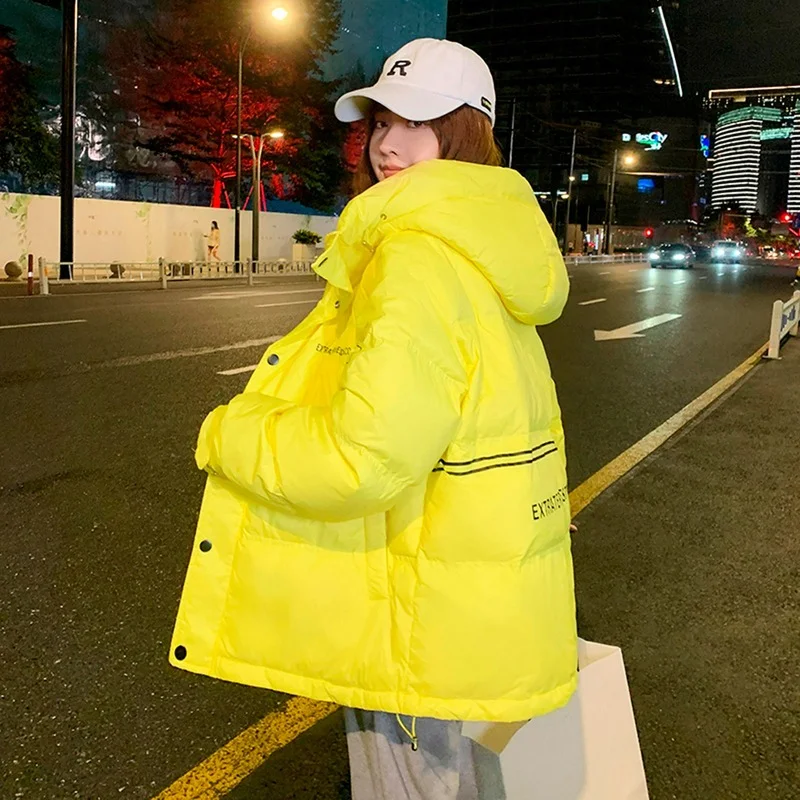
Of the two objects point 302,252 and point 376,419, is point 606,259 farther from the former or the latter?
point 376,419

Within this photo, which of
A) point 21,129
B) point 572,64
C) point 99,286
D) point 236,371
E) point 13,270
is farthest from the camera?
point 572,64

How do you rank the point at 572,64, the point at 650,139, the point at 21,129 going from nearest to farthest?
the point at 21,129, the point at 650,139, the point at 572,64

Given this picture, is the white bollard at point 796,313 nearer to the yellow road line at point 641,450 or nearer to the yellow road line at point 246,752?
the yellow road line at point 641,450

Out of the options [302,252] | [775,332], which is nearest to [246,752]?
[775,332]

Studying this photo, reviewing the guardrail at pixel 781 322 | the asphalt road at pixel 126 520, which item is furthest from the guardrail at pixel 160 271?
the guardrail at pixel 781 322

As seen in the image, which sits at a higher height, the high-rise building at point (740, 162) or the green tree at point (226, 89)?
the high-rise building at point (740, 162)

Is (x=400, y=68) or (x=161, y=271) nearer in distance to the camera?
(x=400, y=68)

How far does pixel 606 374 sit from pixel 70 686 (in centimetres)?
760

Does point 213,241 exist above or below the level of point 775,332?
above

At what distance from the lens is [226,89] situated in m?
39.3

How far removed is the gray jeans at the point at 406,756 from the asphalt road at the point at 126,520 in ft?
2.27

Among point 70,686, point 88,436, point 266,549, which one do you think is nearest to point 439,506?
point 266,549

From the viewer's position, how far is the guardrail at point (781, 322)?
10828 millimetres

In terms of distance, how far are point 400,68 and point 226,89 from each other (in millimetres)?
40942
